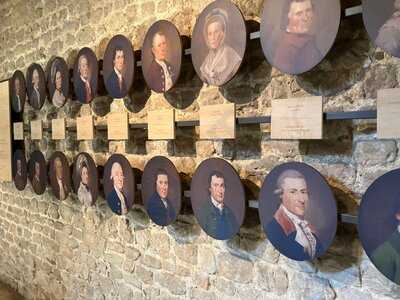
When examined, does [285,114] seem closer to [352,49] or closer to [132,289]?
[352,49]

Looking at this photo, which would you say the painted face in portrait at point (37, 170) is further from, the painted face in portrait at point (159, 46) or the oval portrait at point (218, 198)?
the oval portrait at point (218, 198)

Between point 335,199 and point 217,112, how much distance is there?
0.65 m

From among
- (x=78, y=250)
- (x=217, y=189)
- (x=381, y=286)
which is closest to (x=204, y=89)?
(x=217, y=189)

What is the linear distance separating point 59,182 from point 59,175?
0.05 meters

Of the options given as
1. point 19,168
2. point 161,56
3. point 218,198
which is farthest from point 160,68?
point 19,168

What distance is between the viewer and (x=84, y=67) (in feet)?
8.70

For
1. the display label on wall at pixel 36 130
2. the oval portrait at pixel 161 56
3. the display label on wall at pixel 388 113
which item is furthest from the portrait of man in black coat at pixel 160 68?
the display label on wall at pixel 36 130

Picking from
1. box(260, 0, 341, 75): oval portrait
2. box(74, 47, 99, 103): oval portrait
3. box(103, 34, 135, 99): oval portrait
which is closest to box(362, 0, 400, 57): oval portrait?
box(260, 0, 341, 75): oval portrait

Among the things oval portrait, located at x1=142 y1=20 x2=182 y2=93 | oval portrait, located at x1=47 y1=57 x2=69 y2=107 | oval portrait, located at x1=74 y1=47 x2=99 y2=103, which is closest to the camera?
oval portrait, located at x1=142 y1=20 x2=182 y2=93

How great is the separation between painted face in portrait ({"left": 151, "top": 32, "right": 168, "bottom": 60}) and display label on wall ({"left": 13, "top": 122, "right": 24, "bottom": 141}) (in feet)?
6.49

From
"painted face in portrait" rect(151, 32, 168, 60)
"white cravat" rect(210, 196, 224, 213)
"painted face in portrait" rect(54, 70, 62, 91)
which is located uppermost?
"painted face in portrait" rect(151, 32, 168, 60)

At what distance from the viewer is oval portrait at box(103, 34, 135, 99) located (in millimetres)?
2271

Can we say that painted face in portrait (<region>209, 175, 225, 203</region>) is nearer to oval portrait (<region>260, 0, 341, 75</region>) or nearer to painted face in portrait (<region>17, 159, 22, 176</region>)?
oval portrait (<region>260, 0, 341, 75</region>)

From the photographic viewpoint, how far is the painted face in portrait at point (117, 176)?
2.36 metres
